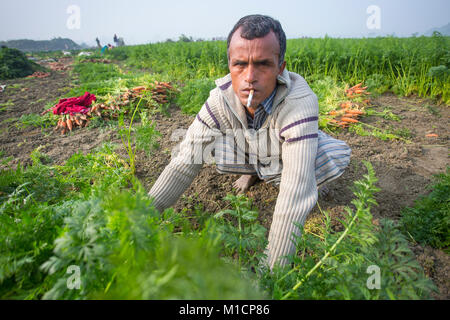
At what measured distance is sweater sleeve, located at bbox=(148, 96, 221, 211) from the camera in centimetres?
173

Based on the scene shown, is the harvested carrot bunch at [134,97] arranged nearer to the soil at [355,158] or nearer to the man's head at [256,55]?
the soil at [355,158]

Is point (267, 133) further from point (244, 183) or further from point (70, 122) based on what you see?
point (70, 122)

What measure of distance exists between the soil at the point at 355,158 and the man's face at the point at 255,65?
846mm

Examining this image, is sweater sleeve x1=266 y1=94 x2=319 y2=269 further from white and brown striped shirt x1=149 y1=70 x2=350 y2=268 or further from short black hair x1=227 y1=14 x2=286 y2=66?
short black hair x1=227 y1=14 x2=286 y2=66

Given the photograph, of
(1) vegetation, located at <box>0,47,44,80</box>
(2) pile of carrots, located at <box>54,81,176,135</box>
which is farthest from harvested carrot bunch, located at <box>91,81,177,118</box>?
(1) vegetation, located at <box>0,47,44,80</box>

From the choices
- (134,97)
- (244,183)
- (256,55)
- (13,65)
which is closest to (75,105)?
(134,97)

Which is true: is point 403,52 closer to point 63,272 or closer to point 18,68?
point 63,272

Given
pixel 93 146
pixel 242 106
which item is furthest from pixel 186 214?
pixel 93 146

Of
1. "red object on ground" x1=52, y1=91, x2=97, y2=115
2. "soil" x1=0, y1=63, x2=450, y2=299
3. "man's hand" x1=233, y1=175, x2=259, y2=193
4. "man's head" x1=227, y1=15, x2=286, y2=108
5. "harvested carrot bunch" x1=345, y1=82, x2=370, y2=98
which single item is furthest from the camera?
"harvested carrot bunch" x1=345, y1=82, x2=370, y2=98

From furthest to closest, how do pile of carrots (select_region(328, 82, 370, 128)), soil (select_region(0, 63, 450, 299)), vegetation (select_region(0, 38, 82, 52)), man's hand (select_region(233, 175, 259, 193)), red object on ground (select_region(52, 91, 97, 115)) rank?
vegetation (select_region(0, 38, 82, 52)) → red object on ground (select_region(52, 91, 97, 115)) → pile of carrots (select_region(328, 82, 370, 128)) → man's hand (select_region(233, 175, 259, 193)) → soil (select_region(0, 63, 450, 299))

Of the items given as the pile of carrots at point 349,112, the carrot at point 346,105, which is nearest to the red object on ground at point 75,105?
the pile of carrots at point 349,112

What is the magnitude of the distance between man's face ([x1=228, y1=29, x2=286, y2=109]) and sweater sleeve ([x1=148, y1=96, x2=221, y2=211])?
364 mm

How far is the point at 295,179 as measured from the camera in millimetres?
1515

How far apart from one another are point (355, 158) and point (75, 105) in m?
4.61
